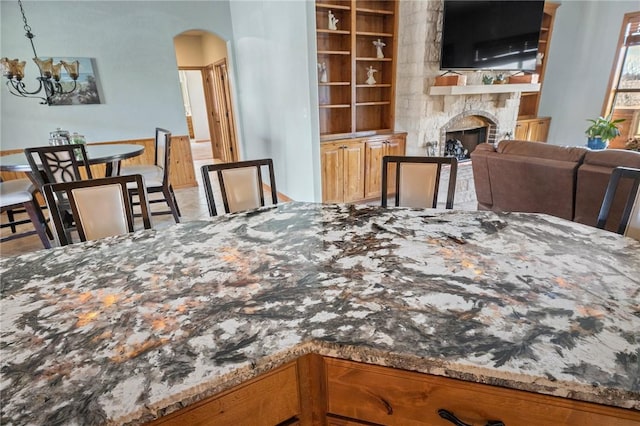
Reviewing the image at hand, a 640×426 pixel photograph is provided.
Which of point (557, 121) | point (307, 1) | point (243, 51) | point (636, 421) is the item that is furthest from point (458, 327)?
point (557, 121)

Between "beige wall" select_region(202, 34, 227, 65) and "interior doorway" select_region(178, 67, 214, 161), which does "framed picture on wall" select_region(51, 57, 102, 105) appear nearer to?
"beige wall" select_region(202, 34, 227, 65)

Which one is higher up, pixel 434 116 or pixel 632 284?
pixel 434 116

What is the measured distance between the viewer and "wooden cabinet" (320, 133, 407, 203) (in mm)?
4238

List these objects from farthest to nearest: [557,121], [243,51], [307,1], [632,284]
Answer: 1. [557,121]
2. [243,51]
3. [307,1]
4. [632,284]

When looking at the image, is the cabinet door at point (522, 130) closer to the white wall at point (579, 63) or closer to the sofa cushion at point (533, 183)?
the white wall at point (579, 63)

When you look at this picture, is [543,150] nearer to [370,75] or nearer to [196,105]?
[370,75]

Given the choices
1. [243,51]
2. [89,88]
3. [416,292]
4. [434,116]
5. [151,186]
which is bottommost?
[151,186]

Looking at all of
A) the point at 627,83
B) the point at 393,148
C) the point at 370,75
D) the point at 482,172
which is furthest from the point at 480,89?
the point at 627,83

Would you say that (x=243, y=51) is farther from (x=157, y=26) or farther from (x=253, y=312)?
(x=253, y=312)

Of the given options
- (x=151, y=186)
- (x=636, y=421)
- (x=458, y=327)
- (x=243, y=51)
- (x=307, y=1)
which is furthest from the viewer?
(x=243, y=51)

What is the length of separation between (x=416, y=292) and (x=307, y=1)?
304cm

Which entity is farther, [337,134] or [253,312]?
[337,134]

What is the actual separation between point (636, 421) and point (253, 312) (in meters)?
0.90

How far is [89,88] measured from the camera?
14.8 ft
